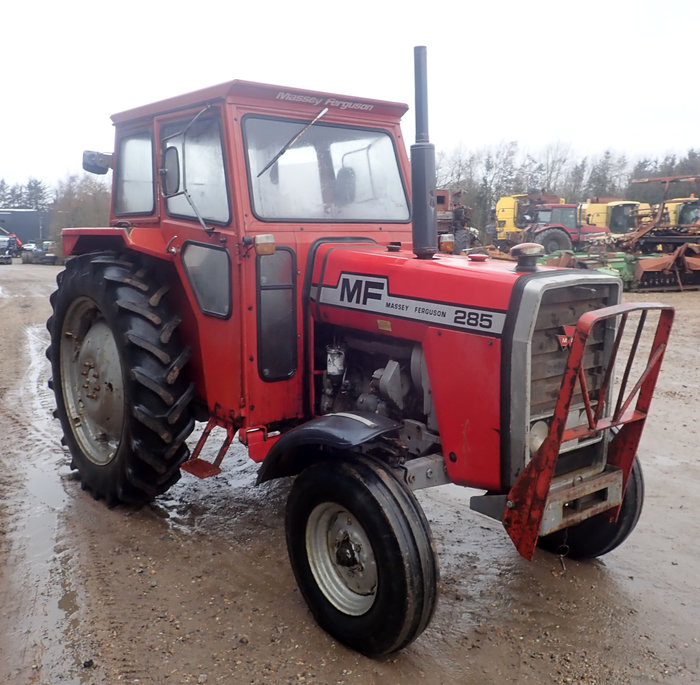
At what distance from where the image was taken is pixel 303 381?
380 centimetres

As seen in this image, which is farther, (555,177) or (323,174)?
(555,177)

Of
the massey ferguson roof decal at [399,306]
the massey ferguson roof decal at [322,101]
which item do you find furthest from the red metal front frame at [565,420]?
the massey ferguson roof decal at [322,101]

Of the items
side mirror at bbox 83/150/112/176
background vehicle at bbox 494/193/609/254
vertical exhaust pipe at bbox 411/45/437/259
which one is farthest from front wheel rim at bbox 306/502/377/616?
background vehicle at bbox 494/193/609/254

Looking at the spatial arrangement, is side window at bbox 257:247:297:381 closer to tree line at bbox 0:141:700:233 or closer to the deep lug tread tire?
the deep lug tread tire

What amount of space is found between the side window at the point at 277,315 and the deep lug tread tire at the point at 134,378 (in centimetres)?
58

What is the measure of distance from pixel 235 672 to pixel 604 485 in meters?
1.82

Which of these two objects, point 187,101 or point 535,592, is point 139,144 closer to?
point 187,101

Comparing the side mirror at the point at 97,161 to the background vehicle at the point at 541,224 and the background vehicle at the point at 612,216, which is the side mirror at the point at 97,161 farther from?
the background vehicle at the point at 612,216

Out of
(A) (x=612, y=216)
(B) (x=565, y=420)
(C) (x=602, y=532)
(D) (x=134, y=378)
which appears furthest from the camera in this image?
(A) (x=612, y=216)

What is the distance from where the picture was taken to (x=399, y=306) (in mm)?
3230

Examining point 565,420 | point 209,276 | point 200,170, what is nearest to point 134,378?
point 209,276

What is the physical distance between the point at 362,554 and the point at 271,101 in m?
2.37

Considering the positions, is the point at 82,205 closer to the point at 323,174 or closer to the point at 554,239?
the point at 554,239

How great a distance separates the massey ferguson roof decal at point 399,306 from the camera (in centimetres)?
286
